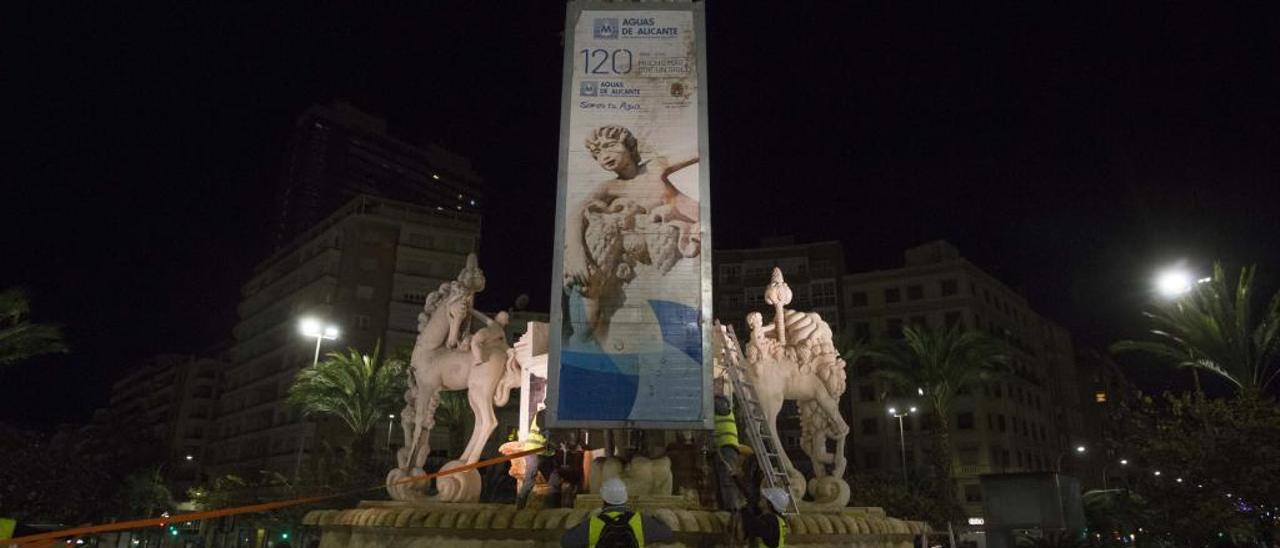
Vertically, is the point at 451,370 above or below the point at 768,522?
above

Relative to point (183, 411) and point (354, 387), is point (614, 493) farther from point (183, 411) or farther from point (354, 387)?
point (183, 411)

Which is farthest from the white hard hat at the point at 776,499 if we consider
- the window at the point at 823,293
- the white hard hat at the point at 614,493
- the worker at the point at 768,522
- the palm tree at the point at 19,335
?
the window at the point at 823,293

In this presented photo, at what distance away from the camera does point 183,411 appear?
83.5m

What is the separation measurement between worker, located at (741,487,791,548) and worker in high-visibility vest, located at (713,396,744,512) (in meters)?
1.94

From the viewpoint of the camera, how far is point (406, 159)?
11931cm

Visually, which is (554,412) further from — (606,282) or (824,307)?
(824,307)

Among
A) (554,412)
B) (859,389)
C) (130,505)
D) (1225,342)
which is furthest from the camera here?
(859,389)

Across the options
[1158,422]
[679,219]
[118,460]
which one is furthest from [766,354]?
[118,460]

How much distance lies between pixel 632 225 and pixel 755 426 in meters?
3.01

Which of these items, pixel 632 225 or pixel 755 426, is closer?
pixel 755 426

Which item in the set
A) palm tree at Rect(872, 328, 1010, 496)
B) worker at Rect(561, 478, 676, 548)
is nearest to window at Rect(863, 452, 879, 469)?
palm tree at Rect(872, 328, 1010, 496)

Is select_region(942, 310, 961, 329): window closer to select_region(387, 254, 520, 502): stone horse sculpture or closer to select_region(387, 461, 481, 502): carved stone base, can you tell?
select_region(387, 254, 520, 502): stone horse sculpture

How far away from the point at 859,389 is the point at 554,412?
57.0 m

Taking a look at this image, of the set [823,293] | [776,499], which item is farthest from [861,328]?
[776,499]
